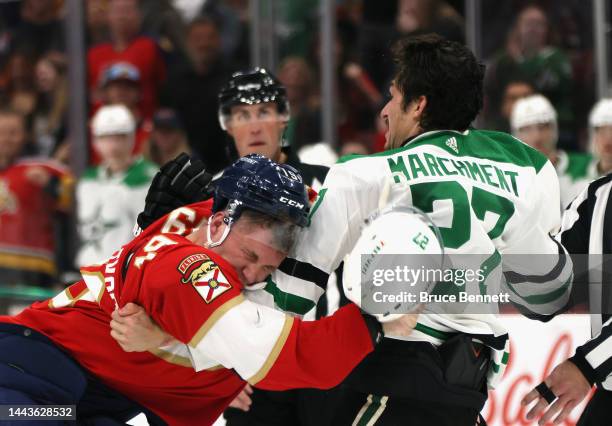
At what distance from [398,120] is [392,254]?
18.0 inches

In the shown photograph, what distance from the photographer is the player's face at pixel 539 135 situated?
5352 millimetres

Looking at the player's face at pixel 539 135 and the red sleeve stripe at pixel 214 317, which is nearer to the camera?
the red sleeve stripe at pixel 214 317

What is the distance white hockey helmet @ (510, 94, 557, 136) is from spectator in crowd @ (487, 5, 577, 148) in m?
0.20

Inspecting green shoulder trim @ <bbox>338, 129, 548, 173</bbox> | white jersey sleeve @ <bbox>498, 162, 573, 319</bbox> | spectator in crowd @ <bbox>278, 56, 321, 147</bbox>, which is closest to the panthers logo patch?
green shoulder trim @ <bbox>338, 129, 548, 173</bbox>

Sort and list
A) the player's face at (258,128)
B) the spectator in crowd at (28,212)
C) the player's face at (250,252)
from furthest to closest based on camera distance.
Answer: the spectator in crowd at (28,212), the player's face at (258,128), the player's face at (250,252)

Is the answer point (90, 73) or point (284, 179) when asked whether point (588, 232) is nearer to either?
point (284, 179)

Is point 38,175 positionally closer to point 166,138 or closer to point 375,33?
point 166,138

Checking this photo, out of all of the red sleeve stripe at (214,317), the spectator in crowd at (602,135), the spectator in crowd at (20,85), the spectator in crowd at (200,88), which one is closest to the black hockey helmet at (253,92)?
the red sleeve stripe at (214,317)

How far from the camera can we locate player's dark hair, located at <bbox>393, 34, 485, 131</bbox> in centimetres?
237

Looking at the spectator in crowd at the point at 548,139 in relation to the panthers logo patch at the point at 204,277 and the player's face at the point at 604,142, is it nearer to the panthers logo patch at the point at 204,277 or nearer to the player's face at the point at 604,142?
the player's face at the point at 604,142

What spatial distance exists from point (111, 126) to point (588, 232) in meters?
3.74

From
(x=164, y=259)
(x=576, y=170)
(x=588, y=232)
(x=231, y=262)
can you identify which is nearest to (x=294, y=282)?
(x=231, y=262)

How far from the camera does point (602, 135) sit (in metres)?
5.05

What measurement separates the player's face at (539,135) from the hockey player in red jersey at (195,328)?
3061 mm
